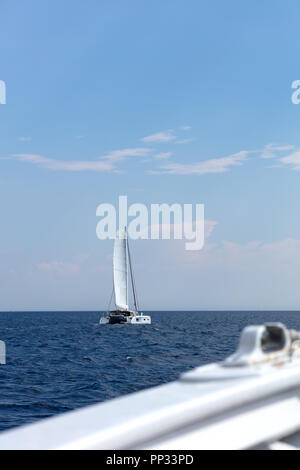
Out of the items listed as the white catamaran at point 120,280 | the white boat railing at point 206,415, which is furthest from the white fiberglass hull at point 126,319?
the white boat railing at point 206,415

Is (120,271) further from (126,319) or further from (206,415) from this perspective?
(206,415)

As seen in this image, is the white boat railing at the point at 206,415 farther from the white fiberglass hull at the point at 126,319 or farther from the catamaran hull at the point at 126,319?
the white fiberglass hull at the point at 126,319

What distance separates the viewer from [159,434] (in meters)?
2.14

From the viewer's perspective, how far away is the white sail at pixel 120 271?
7238cm

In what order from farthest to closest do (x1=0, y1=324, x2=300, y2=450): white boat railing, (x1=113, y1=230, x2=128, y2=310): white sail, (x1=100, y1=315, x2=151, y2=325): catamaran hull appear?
(x1=113, y1=230, x2=128, y2=310): white sail, (x1=100, y1=315, x2=151, y2=325): catamaran hull, (x1=0, y1=324, x2=300, y2=450): white boat railing

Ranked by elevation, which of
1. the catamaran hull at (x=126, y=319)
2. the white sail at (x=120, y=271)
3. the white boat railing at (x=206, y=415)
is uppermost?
the white sail at (x=120, y=271)

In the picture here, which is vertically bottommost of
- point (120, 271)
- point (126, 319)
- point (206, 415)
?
point (126, 319)

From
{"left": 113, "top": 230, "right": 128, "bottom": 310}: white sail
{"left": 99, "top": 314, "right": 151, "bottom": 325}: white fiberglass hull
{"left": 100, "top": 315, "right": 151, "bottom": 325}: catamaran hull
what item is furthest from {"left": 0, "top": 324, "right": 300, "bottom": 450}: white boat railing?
{"left": 113, "top": 230, "right": 128, "bottom": 310}: white sail

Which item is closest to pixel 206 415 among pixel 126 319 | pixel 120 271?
pixel 126 319

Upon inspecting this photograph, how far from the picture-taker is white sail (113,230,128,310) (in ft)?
237

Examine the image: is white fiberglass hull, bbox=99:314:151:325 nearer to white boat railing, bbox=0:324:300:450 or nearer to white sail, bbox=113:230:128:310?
white sail, bbox=113:230:128:310

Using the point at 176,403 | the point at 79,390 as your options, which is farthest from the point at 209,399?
the point at 79,390

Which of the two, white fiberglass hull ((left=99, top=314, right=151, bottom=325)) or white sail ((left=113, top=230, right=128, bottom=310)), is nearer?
white fiberglass hull ((left=99, top=314, right=151, bottom=325))

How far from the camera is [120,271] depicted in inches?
2857
